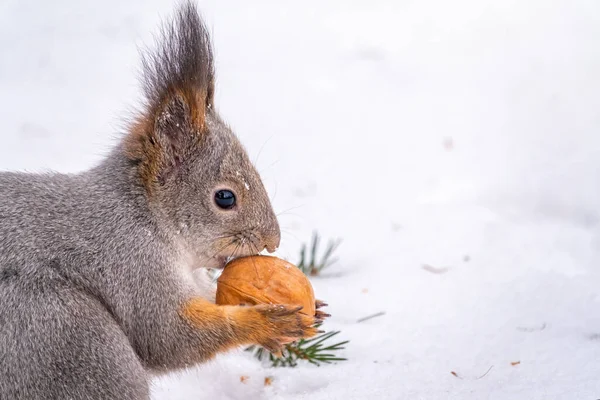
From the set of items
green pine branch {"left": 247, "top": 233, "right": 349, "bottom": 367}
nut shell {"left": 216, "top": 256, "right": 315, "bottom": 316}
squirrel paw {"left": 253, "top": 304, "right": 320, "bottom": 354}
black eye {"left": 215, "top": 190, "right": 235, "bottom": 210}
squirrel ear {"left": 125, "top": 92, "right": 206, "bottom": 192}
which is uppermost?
squirrel ear {"left": 125, "top": 92, "right": 206, "bottom": 192}

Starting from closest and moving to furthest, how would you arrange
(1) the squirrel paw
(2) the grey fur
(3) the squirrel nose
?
(2) the grey fur < (1) the squirrel paw < (3) the squirrel nose

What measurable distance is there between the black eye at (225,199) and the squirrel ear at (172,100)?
12cm

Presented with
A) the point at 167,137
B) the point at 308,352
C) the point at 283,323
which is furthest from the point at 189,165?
the point at 308,352

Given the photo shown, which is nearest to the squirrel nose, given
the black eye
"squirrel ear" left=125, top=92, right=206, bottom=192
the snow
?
the black eye

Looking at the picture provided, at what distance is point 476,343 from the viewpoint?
6.61 feet

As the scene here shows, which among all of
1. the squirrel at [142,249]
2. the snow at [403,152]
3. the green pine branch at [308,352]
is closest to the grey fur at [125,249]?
the squirrel at [142,249]

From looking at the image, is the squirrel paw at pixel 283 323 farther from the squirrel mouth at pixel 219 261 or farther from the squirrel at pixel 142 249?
the squirrel mouth at pixel 219 261

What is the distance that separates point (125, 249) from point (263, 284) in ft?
0.99

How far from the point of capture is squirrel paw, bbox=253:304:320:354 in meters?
1.61

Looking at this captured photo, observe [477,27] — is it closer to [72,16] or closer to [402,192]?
[402,192]

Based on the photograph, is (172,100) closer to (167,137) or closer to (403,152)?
(167,137)

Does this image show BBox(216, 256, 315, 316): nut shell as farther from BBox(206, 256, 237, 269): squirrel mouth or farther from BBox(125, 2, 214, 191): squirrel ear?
BBox(125, 2, 214, 191): squirrel ear

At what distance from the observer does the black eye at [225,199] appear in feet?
5.54

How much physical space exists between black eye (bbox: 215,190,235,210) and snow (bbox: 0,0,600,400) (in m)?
0.36
